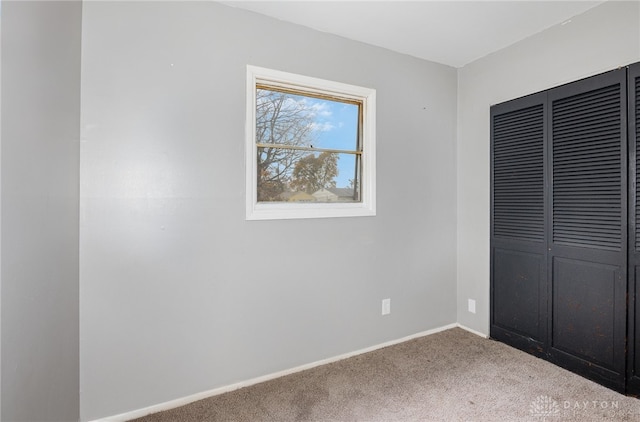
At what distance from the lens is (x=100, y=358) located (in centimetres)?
172

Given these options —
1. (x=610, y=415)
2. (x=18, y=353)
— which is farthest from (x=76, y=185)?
(x=610, y=415)

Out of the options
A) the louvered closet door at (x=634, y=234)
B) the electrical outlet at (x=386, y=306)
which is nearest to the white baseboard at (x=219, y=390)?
the electrical outlet at (x=386, y=306)

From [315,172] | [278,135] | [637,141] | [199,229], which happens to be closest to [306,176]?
[315,172]

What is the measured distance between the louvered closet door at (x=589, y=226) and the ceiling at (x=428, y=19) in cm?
52

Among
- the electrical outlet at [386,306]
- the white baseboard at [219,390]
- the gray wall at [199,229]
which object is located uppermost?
the gray wall at [199,229]

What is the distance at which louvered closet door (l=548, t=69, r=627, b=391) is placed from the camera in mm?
1957

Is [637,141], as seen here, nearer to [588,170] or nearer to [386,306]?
[588,170]

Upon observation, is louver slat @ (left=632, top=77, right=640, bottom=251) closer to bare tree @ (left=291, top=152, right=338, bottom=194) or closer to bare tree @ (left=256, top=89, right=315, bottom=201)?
bare tree @ (left=291, top=152, right=338, bottom=194)

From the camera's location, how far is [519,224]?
2516 mm

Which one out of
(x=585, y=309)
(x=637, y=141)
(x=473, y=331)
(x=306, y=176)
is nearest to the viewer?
(x=637, y=141)

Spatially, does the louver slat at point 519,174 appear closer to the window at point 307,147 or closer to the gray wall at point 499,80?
Answer: the gray wall at point 499,80

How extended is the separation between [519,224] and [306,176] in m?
1.70

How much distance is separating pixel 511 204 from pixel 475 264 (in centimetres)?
63

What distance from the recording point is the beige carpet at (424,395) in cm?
178
